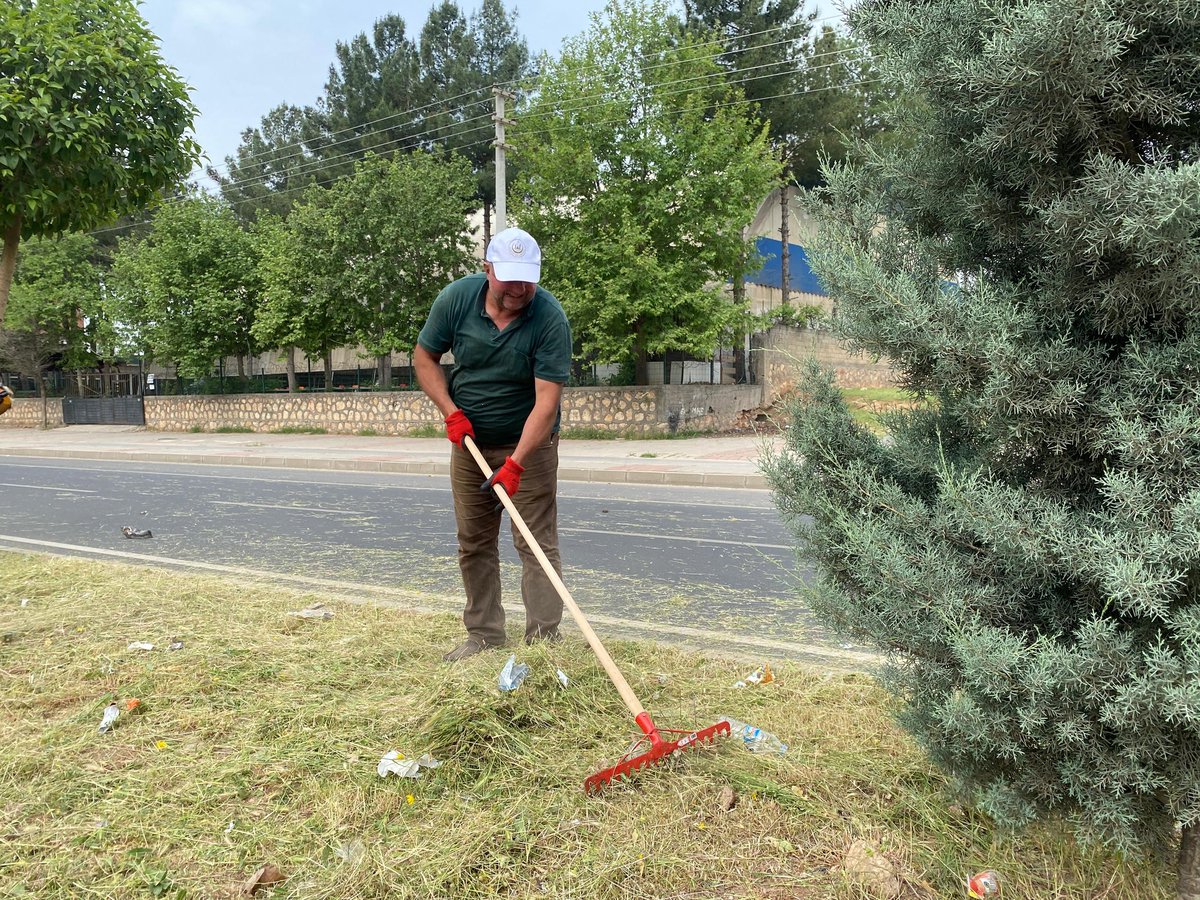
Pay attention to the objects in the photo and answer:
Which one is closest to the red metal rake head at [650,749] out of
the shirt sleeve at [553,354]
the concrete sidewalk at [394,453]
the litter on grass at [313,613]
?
the shirt sleeve at [553,354]

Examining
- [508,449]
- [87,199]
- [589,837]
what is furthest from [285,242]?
[589,837]

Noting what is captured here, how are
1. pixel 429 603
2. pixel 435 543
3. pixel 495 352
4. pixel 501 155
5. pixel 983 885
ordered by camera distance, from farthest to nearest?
pixel 501 155, pixel 435 543, pixel 429 603, pixel 495 352, pixel 983 885

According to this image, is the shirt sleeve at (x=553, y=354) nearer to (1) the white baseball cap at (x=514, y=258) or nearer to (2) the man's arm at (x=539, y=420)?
Answer: (2) the man's arm at (x=539, y=420)

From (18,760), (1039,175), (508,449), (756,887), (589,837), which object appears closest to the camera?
(1039,175)

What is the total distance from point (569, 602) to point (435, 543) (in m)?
4.78

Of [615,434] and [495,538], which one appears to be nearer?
[495,538]

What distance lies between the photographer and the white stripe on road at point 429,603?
4.35 metres

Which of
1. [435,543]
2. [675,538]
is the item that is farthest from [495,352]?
[675,538]

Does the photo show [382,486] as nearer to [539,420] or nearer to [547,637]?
[547,637]

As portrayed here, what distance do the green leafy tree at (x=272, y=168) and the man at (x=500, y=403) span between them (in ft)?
108

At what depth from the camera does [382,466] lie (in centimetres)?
1588

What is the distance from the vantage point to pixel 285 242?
24594 mm

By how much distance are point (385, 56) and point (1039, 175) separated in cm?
3580

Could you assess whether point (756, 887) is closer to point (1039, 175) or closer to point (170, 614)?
point (1039, 175)
